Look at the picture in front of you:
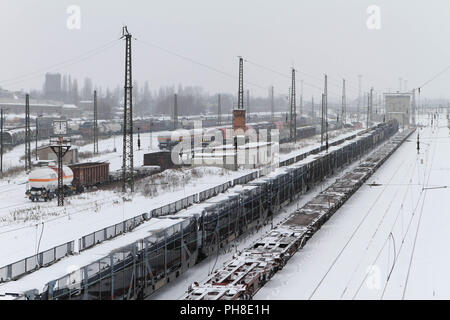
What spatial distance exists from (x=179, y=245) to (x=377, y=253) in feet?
30.0

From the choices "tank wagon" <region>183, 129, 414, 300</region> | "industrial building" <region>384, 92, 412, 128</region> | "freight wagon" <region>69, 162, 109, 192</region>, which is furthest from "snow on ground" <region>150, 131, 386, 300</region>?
"industrial building" <region>384, 92, 412, 128</region>

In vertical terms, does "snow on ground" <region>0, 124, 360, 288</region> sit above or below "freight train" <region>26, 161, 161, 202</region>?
below

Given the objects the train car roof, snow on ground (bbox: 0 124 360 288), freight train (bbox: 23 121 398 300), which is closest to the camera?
the train car roof

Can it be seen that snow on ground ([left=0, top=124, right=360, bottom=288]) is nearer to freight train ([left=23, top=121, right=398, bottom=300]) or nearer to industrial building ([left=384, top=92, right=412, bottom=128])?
freight train ([left=23, top=121, right=398, bottom=300])

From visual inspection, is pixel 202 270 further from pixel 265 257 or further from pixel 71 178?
pixel 71 178

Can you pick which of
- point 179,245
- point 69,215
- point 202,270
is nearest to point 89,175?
point 69,215

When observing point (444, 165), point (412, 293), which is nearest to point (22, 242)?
point (412, 293)

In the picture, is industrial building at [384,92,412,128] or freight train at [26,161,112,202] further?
industrial building at [384,92,412,128]

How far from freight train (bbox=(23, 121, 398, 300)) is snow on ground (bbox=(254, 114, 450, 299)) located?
5.99 ft

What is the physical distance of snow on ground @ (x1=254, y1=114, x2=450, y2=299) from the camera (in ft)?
58.6

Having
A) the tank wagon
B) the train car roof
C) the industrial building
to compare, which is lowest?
the tank wagon

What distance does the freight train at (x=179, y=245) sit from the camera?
13.9 meters

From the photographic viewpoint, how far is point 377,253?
22578 millimetres
